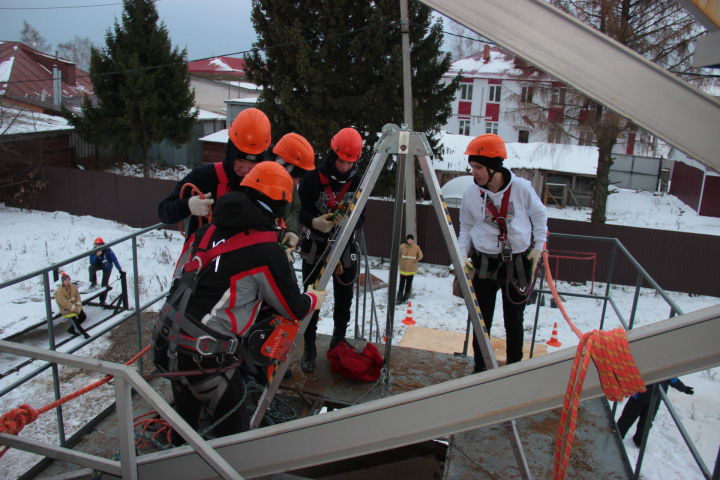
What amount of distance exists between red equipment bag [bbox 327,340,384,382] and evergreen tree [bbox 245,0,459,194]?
37.7 ft

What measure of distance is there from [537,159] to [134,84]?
63.6 feet

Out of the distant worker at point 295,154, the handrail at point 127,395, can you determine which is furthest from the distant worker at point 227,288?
the distant worker at point 295,154

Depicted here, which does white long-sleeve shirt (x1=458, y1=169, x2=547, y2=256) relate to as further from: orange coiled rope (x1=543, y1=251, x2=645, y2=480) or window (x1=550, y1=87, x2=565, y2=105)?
window (x1=550, y1=87, x2=565, y2=105)

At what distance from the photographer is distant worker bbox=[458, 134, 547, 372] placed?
13.2 feet

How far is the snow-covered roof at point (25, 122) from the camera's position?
21.7 metres

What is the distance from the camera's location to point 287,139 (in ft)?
13.8

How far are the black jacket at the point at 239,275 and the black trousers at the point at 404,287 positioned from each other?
1015cm

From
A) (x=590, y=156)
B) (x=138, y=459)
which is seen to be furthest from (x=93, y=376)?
(x=590, y=156)

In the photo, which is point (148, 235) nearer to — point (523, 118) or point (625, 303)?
point (523, 118)

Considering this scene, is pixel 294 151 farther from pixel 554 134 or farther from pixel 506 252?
pixel 554 134

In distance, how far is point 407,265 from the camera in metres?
12.2

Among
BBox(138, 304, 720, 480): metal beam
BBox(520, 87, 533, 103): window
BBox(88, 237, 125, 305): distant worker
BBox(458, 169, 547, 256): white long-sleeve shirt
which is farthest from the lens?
BBox(520, 87, 533, 103): window

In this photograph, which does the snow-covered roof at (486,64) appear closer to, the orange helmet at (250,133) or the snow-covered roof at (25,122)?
the snow-covered roof at (25,122)

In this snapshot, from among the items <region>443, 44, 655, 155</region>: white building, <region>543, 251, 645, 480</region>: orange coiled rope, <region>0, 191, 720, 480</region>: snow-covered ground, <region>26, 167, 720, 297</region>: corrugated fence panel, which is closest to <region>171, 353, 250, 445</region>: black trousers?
<region>543, 251, 645, 480</region>: orange coiled rope
